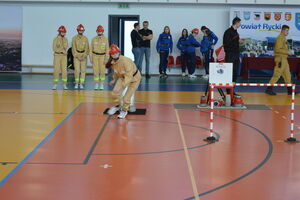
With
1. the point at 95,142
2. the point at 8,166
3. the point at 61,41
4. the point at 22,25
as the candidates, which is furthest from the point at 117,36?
the point at 8,166

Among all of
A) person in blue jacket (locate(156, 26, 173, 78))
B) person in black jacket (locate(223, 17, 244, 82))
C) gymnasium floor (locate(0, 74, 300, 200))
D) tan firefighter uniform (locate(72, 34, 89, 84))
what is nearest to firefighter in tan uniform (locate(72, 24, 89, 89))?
tan firefighter uniform (locate(72, 34, 89, 84))

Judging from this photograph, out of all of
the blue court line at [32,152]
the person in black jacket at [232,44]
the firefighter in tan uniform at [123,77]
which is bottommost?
the blue court line at [32,152]

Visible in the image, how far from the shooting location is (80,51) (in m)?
15.8

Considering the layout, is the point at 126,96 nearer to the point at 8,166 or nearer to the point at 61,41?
the point at 8,166

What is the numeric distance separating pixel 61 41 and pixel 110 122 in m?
6.51

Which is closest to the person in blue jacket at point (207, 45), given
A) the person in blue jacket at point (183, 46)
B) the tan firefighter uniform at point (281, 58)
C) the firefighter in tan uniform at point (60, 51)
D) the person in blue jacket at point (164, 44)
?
the person in blue jacket at point (183, 46)

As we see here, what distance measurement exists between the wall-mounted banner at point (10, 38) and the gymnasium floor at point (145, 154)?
432 inches

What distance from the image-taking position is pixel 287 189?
546 centimetres

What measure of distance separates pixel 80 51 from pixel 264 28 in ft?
32.6

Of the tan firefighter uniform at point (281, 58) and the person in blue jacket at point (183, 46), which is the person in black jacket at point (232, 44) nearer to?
the tan firefighter uniform at point (281, 58)

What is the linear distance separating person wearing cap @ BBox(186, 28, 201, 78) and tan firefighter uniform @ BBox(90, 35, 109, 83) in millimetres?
6495

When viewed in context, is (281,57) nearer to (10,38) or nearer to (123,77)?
(123,77)

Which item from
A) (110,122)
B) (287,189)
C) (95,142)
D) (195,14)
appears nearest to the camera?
(287,189)

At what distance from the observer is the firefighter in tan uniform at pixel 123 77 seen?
32.8ft
